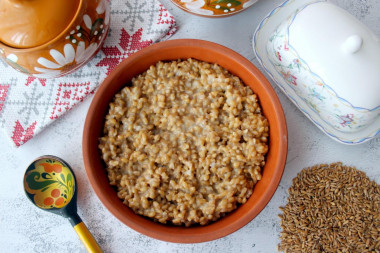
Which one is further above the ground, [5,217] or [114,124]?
[114,124]

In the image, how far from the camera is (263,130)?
119cm

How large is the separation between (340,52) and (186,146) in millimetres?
548

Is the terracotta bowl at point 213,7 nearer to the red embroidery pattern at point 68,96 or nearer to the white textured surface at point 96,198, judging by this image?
the white textured surface at point 96,198

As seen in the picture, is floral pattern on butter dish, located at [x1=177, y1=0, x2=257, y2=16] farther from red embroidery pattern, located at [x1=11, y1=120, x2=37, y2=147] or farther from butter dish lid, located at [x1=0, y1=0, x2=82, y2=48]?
red embroidery pattern, located at [x1=11, y1=120, x2=37, y2=147]

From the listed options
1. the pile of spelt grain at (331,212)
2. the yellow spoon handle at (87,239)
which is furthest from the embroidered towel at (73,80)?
the pile of spelt grain at (331,212)

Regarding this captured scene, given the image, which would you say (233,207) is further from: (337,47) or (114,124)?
(337,47)

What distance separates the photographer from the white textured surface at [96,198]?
1392 mm

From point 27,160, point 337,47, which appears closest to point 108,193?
point 27,160

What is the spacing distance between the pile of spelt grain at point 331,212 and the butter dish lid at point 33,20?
3.01ft

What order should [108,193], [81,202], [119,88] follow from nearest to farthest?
[108,193] < [119,88] < [81,202]

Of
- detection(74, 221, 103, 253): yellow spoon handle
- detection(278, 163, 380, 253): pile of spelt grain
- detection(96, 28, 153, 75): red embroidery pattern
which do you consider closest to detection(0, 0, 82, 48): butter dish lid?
detection(96, 28, 153, 75): red embroidery pattern

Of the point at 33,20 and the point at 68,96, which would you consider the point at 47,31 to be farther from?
the point at 68,96

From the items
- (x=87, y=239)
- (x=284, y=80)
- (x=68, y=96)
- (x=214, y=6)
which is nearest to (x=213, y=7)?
(x=214, y=6)

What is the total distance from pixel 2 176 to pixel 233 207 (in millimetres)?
842
